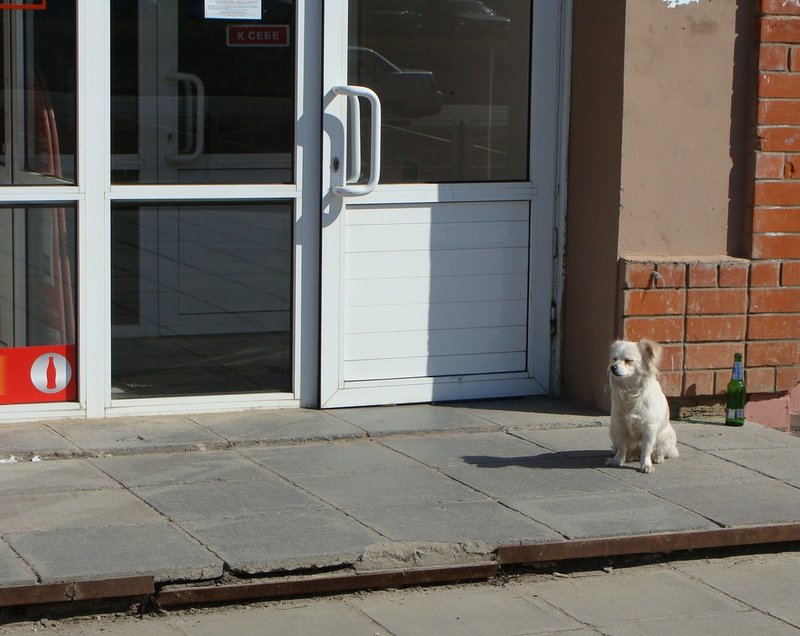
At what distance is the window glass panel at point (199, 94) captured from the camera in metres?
6.32

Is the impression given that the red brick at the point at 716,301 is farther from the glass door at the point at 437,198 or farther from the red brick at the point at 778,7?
the red brick at the point at 778,7

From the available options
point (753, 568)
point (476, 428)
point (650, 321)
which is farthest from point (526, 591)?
point (650, 321)

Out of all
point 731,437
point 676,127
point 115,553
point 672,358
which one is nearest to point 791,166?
point 676,127

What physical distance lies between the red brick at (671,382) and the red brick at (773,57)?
167cm

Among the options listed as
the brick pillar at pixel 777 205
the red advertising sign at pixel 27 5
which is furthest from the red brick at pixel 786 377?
the red advertising sign at pixel 27 5

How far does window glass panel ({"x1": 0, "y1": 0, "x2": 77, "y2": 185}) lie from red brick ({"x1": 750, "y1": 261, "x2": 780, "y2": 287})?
3555 mm

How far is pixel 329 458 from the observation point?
20.2ft

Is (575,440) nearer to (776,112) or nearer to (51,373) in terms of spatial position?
(776,112)

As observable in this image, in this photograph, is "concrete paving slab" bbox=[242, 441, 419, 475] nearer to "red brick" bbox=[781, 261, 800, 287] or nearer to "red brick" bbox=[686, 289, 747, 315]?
"red brick" bbox=[686, 289, 747, 315]

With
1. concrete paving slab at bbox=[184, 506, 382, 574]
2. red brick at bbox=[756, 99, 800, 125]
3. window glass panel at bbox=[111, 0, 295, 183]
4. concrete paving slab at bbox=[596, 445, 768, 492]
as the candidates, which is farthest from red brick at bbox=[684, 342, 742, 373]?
concrete paving slab at bbox=[184, 506, 382, 574]

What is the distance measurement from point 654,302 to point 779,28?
5.19 ft

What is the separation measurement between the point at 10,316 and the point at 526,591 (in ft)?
9.61

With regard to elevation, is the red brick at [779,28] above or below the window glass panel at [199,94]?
above

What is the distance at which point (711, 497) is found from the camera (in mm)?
5781
